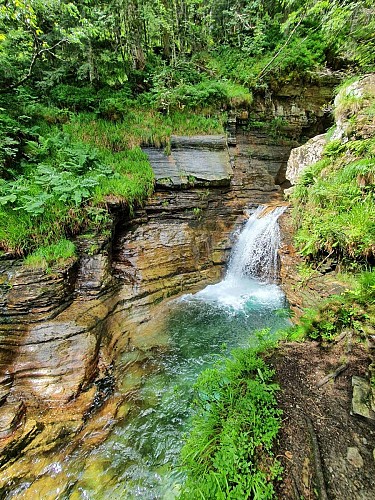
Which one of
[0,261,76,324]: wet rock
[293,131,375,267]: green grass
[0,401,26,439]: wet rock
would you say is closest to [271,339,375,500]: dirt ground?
[293,131,375,267]: green grass

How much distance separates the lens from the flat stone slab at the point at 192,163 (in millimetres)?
7672

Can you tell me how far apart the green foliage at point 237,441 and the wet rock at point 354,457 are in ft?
1.71

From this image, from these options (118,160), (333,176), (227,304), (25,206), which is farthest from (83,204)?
(333,176)

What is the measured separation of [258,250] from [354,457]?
216 inches

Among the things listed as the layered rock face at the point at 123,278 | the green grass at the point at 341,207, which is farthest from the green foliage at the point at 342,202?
the layered rock face at the point at 123,278

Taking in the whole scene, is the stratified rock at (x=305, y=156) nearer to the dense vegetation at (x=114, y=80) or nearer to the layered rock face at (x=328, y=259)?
the layered rock face at (x=328, y=259)

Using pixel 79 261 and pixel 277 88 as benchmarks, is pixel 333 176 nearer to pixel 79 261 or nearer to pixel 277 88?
pixel 79 261

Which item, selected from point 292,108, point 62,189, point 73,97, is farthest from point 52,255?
point 292,108

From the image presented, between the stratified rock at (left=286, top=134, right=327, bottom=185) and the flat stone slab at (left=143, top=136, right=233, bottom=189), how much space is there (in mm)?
2084

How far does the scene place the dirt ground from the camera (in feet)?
5.75

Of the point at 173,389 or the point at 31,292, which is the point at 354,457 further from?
the point at 31,292

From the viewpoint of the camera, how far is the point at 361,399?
7.23ft

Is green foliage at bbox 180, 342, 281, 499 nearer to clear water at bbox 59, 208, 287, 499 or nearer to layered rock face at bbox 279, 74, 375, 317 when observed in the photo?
clear water at bbox 59, 208, 287, 499

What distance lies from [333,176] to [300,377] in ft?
11.9
